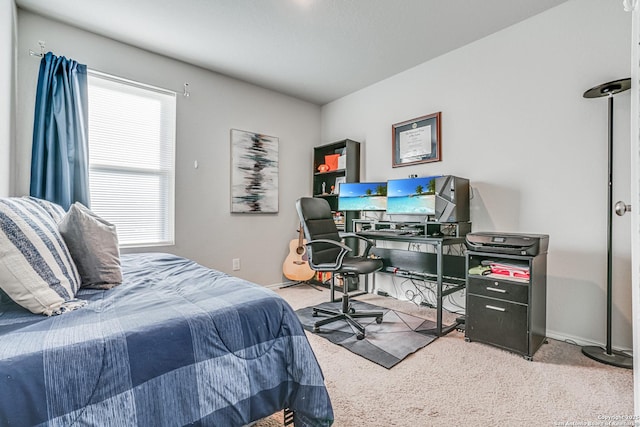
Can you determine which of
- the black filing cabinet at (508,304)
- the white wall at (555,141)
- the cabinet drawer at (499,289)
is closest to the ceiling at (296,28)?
the white wall at (555,141)

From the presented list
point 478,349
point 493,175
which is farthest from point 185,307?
point 493,175

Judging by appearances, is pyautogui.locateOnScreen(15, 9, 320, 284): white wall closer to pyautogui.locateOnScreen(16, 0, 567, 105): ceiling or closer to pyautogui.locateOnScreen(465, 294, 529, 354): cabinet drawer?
pyautogui.locateOnScreen(16, 0, 567, 105): ceiling

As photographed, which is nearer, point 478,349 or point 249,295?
point 249,295

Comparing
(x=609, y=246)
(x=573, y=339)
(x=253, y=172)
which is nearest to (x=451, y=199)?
(x=609, y=246)

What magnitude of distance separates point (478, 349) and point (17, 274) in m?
2.49

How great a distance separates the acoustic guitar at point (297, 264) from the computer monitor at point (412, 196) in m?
1.28

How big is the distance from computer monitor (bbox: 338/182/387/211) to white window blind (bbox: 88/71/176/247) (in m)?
1.86

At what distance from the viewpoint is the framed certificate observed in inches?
118

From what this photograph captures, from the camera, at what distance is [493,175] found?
261cm

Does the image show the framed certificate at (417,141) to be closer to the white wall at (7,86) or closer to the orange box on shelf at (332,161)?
the orange box on shelf at (332,161)

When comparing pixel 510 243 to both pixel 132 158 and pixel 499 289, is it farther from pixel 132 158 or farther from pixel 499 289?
pixel 132 158

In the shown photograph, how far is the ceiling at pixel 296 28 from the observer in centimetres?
223

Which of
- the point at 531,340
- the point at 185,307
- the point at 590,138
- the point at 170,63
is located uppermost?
the point at 170,63

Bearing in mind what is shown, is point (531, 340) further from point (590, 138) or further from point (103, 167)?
point (103, 167)
